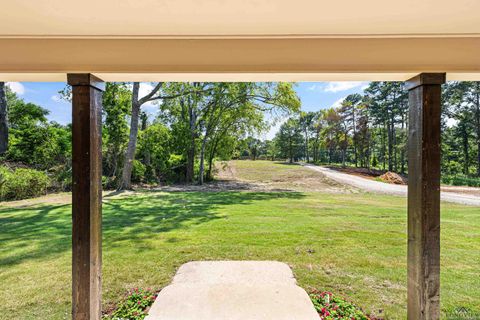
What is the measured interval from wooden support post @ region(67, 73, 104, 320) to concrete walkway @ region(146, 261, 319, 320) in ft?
1.69

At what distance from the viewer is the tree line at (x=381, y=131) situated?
977 cm

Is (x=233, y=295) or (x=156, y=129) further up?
(x=156, y=129)

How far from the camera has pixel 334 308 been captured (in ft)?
7.36

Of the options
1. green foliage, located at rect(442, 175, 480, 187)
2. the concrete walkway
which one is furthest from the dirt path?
the concrete walkway

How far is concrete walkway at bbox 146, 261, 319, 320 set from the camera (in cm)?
203

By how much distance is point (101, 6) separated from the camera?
1.32 metres

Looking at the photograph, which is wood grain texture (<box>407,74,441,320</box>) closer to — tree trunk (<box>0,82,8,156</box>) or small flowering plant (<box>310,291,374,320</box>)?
small flowering plant (<box>310,291,374,320</box>)

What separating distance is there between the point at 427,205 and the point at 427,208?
2cm

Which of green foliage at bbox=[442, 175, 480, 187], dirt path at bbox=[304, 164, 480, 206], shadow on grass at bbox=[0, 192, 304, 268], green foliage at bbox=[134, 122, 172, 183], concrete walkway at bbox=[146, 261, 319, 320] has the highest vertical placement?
green foliage at bbox=[134, 122, 172, 183]

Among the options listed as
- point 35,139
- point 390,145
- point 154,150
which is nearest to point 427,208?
point 154,150

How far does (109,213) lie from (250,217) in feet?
9.48

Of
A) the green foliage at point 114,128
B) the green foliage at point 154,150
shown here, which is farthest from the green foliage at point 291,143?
the green foliage at point 114,128

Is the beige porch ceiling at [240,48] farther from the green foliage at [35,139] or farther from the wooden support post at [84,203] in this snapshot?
the green foliage at [35,139]

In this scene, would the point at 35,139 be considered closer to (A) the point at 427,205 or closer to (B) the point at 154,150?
(B) the point at 154,150
